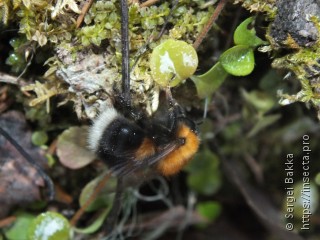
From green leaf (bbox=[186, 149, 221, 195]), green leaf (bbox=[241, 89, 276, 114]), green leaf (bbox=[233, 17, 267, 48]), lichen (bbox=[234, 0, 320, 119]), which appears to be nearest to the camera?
lichen (bbox=[234, 0, 320, 119])

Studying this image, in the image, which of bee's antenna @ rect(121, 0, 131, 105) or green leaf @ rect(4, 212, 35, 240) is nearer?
bee's antenna @ rect(121, 0, 131, 105)

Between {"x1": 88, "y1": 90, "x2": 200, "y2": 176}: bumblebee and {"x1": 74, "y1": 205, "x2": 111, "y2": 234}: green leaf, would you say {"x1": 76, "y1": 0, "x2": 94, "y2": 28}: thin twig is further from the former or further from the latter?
{"x1": 74, "y1": 205, "x2": 111, "y2": 234}: green leaf

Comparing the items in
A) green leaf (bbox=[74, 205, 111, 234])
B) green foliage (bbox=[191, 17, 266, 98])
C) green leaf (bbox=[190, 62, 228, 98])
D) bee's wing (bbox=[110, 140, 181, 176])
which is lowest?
green leaf (bbox=[74, 205, 111, 234])

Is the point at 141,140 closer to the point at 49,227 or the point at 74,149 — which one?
the point at 74,149

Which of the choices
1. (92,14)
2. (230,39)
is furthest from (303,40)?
(92,14)

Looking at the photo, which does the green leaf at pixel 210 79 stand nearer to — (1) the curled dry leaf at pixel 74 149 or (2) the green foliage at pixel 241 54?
(2) the green foliage at pixel 241 54

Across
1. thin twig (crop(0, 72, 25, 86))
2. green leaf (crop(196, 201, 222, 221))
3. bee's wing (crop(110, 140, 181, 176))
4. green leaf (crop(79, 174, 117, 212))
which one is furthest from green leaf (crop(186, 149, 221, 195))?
thin twig (crop(0, 72, 25, 86))

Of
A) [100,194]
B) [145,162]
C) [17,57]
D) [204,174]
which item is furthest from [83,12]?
[204,174]
